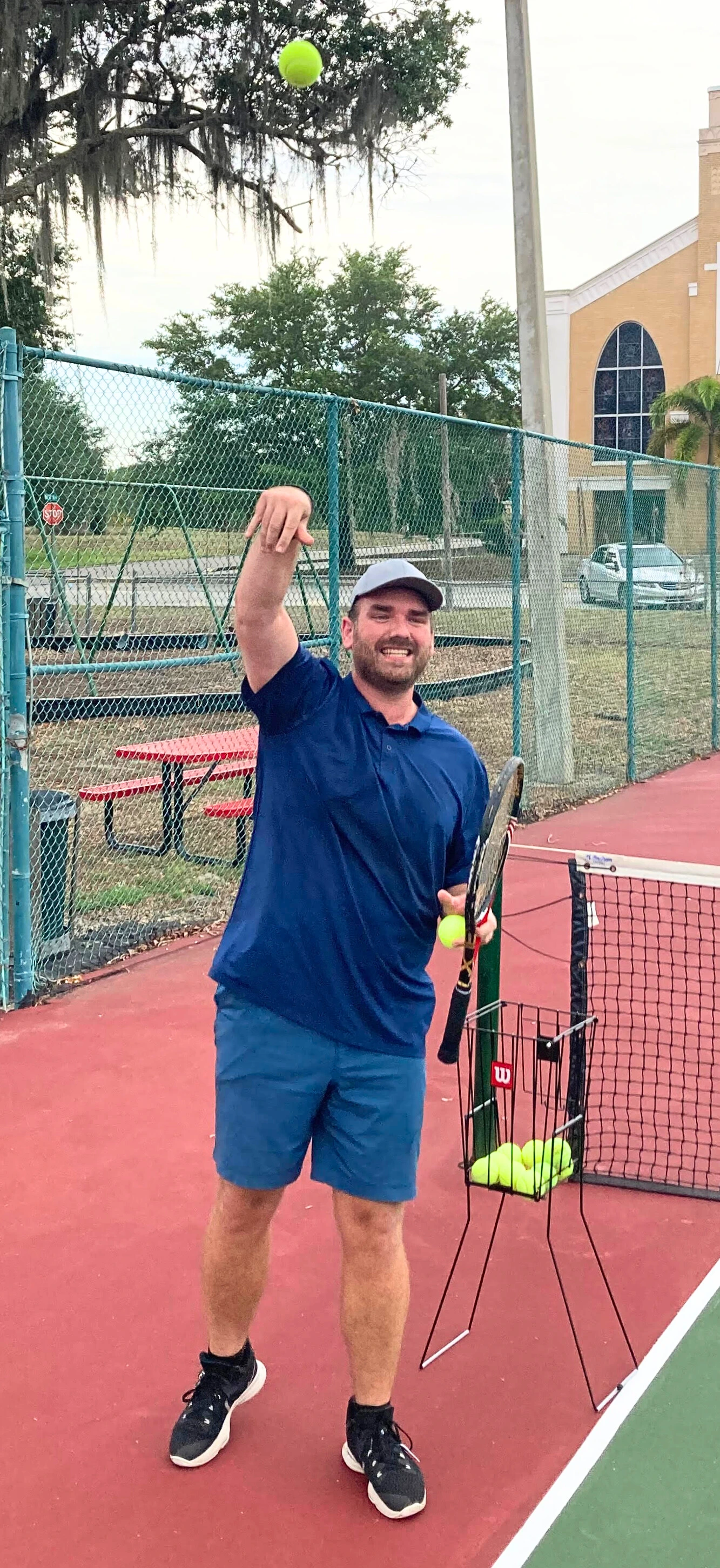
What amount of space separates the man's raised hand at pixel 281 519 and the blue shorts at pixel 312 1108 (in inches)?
35.5

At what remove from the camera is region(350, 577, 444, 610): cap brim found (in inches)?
108

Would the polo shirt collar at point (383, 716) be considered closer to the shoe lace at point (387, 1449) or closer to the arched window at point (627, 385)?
the shoe lace at point (387, 1449)

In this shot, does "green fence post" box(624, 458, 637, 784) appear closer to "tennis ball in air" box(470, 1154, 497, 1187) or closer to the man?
"tennis ball in air" box(470, 1154, 497, 1187)

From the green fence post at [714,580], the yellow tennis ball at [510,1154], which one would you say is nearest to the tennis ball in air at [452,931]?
the yellow tennis ball at [510,1154]

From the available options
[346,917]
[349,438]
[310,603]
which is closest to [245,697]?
[346,917]

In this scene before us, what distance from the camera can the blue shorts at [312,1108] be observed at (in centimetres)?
269

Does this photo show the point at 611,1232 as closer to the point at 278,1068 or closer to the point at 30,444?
the point at 278,1068

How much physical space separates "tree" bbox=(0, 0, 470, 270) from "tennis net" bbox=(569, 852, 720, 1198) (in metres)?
13.2

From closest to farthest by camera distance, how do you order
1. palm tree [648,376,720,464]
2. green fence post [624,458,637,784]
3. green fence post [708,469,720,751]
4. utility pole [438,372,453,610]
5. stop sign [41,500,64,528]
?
green fence post [624,458,637,784] → utility pole [438,372,453,610] → green fence post [708,469,720,751] → stop sign [41,500,64,528] → palm tree [648,376,720,464]

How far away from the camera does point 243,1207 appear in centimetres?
278

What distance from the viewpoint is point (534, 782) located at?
1061cm

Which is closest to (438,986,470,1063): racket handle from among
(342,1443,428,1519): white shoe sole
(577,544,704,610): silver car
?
(342,1443,428,1519): white shoe sole

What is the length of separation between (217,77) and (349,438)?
911cm

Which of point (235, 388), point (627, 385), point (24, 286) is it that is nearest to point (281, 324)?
point (627, 385)
